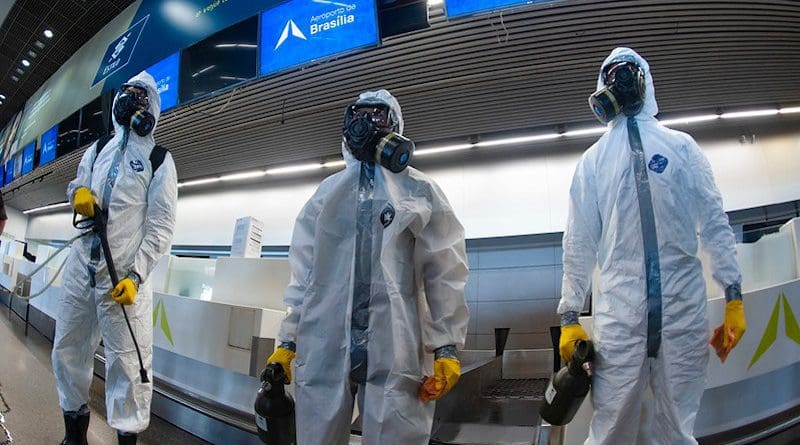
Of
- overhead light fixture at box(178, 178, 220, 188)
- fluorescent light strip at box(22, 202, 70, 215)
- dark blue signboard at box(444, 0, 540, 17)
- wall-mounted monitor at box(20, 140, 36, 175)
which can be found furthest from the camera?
fluorescent light strip at box(22, 202, 70, 215)

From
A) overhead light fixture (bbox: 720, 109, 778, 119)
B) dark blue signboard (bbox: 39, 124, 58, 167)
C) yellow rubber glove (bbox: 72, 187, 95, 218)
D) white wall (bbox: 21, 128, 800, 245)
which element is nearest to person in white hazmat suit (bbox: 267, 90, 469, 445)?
yellow rubber glove (bbox: 72, 187, 95, 218)

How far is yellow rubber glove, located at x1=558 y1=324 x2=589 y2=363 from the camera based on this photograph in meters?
1.20

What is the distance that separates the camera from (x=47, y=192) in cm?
902

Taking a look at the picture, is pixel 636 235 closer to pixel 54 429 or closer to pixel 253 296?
pixel 253 296

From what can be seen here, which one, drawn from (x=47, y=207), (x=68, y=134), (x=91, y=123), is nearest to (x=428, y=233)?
(x=91, y=123)

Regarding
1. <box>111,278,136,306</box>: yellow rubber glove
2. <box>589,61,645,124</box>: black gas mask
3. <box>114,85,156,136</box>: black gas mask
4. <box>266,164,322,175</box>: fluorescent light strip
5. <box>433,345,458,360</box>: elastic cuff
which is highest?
<box>266,164,322,175</box>: fluorescent light strip

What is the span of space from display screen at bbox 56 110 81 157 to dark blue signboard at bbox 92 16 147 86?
673mm

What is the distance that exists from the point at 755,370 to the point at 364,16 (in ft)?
11.3

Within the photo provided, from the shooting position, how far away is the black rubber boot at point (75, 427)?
5.52ft

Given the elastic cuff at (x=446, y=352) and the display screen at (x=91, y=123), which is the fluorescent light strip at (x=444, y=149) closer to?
the elastic cuff at (x=446, y=352)

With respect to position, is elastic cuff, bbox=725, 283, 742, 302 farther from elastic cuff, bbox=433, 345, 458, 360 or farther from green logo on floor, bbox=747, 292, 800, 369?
green logo on floor, bbox=747, 292, 800, 369

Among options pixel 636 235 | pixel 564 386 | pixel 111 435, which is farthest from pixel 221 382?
pixel 636 235

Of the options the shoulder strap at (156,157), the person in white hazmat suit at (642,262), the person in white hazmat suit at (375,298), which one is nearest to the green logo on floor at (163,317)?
the shoulder strap at (156,157)

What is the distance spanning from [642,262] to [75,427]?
249 centimetres
